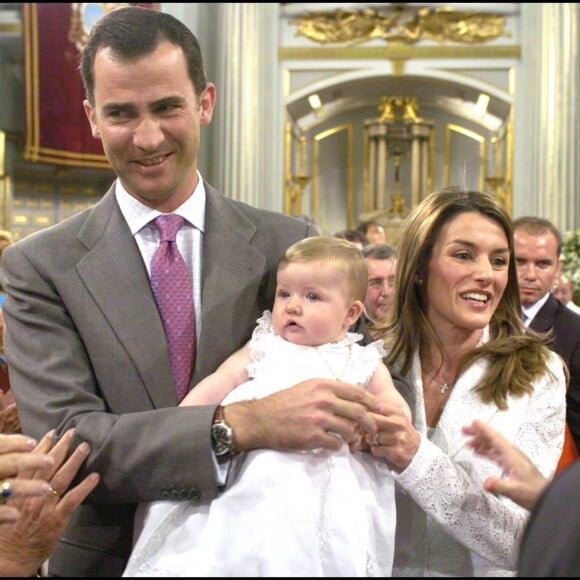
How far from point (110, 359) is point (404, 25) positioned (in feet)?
36.1

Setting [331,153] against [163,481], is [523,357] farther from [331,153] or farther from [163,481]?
[331,153]

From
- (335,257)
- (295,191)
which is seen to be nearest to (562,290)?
(335,257)

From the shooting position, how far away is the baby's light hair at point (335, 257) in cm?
243

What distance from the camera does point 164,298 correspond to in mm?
2395

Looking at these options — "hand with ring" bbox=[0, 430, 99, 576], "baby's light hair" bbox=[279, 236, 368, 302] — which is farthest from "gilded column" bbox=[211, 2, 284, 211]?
"hand with ring" bbox=[0, 430, 99, 576]

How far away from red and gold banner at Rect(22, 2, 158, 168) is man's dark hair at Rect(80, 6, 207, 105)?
30.9ft

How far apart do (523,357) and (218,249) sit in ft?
2.96

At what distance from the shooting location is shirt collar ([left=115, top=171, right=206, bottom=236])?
246 centimetres

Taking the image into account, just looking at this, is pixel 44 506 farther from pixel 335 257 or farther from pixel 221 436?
pixel 335 257

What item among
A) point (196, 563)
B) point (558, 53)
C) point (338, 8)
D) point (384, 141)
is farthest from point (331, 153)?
point (196, 563)

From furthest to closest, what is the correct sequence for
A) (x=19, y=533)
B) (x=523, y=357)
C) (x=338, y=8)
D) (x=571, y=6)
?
1. (x=338, y=8)
2. (x=571, y=6)
3. (x=523, y=357)
4. (x=19, y=533)

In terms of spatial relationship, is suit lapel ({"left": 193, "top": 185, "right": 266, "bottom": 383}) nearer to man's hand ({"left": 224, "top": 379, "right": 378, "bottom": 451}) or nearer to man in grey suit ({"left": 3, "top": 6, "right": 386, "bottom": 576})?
man in grey suit ({"left": 3, "top": 6, "right": 386, "bottom": 576})

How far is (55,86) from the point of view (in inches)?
462

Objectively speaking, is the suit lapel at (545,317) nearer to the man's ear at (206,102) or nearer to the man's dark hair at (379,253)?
the man's dark hair at (379,253)
